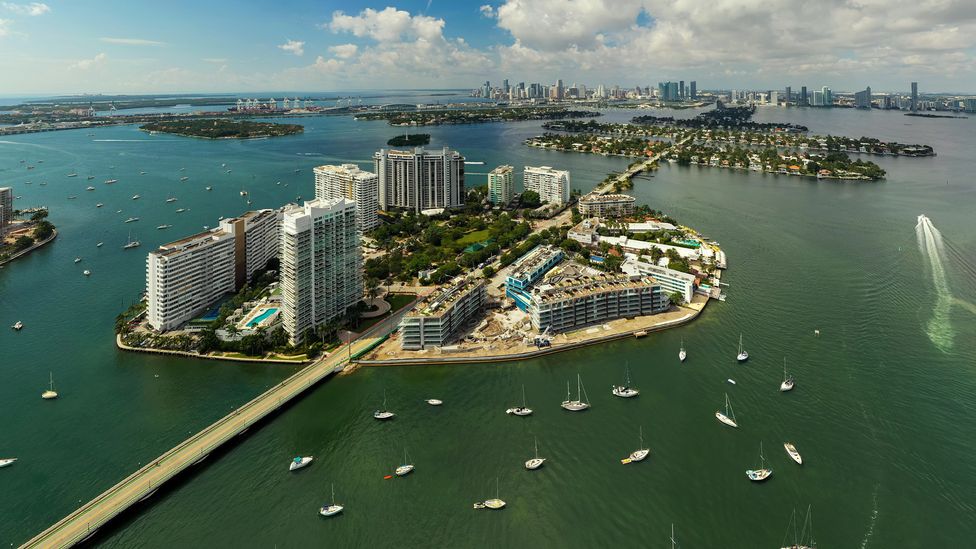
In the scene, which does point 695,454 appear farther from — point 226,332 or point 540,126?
point 540,126

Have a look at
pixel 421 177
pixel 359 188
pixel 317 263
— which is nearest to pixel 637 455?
pixel 317 263

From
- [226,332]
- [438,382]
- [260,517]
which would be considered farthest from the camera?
[226,332]

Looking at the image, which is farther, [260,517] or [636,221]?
[636,221]

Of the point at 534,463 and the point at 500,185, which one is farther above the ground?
the point at 500,185

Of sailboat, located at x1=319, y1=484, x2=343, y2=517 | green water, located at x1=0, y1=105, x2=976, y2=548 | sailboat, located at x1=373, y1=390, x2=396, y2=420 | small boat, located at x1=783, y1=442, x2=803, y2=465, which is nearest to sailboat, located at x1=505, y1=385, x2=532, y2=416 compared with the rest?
green water, located at x1=0, y1=105, x2=976, y2=548

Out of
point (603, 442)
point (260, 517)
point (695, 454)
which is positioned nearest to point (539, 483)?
point (603, 442)

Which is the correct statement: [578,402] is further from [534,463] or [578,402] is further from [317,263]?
[317,263]

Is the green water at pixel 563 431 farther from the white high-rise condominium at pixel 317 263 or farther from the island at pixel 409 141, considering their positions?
the island at pixel 409 141
